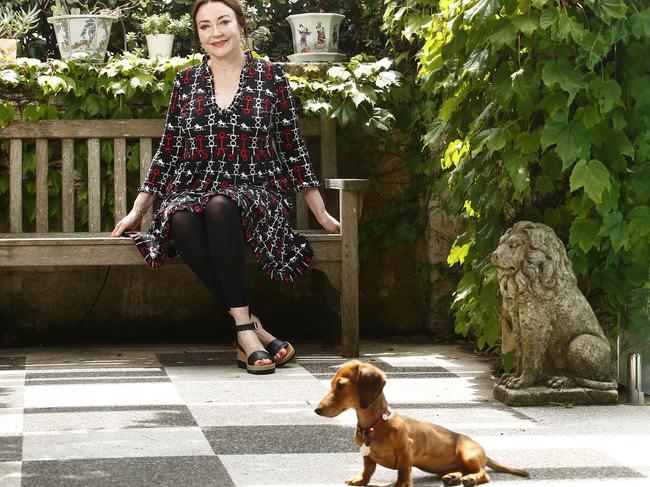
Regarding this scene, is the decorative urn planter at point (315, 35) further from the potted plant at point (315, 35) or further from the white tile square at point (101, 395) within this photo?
the white tile square at point (101, 395)

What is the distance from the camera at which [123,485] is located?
2594 millimetres

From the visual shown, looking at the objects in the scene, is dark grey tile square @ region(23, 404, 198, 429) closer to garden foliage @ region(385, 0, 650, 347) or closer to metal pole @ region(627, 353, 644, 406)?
garden foliage @ region(385, 0, 650, 347)

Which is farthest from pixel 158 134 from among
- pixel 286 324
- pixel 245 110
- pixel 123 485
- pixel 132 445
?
pixel 123 485

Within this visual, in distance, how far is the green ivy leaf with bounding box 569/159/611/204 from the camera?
11.7 feet

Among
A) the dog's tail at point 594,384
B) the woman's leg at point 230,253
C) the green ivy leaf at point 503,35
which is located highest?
the green ivy leaf at point 503,35

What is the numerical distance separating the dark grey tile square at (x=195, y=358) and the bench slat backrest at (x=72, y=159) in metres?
0.64

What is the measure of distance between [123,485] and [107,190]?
3122mm

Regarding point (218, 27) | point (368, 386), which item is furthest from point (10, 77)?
point (368, 386)

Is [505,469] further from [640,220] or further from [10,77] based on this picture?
[10,77]

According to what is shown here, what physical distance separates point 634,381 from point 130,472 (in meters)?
1.75

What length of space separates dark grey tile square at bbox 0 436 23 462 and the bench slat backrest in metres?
2.22

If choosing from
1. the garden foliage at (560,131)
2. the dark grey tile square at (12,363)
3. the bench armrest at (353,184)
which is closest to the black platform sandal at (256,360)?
the bench armrest at (353,184)

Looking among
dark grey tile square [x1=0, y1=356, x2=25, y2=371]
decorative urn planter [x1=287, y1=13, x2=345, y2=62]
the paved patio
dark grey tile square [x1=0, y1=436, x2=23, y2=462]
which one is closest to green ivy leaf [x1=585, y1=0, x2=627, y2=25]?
the paved patio

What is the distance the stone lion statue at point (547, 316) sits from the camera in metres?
3.59
